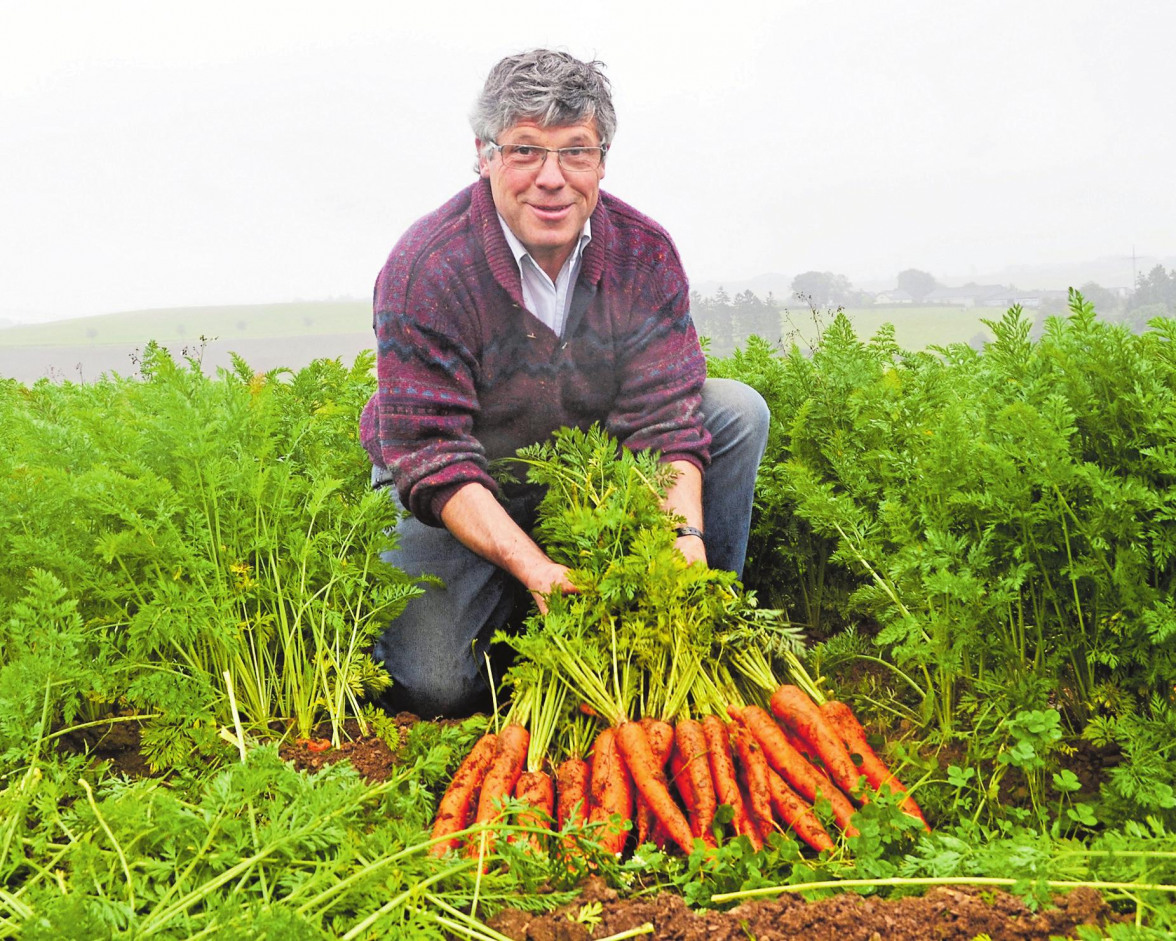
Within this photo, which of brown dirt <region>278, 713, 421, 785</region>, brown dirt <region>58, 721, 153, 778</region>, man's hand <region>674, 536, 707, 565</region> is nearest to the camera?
brown dirt <region>278, 713, 421, 785</region>

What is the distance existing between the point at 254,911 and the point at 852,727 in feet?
4.92

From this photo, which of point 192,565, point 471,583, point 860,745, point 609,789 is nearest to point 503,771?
point 609,789

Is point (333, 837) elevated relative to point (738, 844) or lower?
elevated

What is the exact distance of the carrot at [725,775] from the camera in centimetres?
238

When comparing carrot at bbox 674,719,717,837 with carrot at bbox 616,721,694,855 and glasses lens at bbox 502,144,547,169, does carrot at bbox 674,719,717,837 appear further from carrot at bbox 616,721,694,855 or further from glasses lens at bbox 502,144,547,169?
glasses lens at bbox 502,144,547,169

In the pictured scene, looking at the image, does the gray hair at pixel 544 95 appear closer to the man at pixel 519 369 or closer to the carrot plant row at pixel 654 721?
the man at pixel 519 369

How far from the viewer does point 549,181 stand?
10.1ft

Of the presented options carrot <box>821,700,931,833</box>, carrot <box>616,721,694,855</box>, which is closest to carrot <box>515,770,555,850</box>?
carrot <box>616,721,694,855</box>

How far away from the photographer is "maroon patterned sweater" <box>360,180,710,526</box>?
3201 mm

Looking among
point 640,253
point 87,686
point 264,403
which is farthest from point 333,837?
point 640,253

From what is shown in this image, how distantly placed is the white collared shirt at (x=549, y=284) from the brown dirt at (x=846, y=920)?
1952mm

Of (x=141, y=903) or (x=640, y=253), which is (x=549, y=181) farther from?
(x=141, y=903)

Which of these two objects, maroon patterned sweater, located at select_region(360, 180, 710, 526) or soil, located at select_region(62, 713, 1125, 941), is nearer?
soil, located at select_region(62, 713, 1125, 941)

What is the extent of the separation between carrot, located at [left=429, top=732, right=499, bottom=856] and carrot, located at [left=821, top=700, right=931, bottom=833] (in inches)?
32.6
